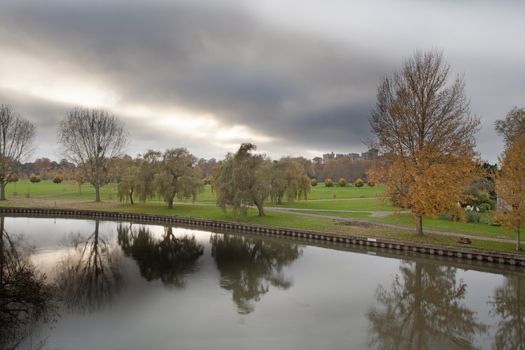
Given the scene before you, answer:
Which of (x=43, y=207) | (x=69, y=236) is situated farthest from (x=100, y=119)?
(x=69, y=236)

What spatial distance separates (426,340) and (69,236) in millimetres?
34564

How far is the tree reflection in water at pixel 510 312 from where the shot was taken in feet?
47.0

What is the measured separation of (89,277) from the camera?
72.3 feet

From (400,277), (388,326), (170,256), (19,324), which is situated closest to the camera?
(19,324)

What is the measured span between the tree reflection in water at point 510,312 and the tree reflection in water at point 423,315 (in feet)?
3.03

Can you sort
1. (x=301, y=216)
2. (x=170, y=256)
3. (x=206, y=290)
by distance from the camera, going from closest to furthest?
(x=206, y=290) < (x=170, y=256) < (x=301, y=216)

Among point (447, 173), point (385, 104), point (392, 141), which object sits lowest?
point (447, 173)

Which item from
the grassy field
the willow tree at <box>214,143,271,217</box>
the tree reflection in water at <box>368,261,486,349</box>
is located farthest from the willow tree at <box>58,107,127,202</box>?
the tree reflection in water at <box>368,261,486,349</box>

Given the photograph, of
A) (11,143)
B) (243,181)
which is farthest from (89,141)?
(243,181)

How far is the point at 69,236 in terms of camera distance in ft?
120

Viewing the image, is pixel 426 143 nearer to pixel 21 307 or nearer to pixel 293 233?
pixel 293 233

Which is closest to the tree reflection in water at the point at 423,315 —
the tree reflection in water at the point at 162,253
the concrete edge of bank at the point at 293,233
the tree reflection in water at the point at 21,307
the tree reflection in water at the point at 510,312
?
the tree reflection in water at the point at 510,312

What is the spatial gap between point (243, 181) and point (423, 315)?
93.1 ft

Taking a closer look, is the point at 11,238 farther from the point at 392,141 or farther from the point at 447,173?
the point at 447,173
